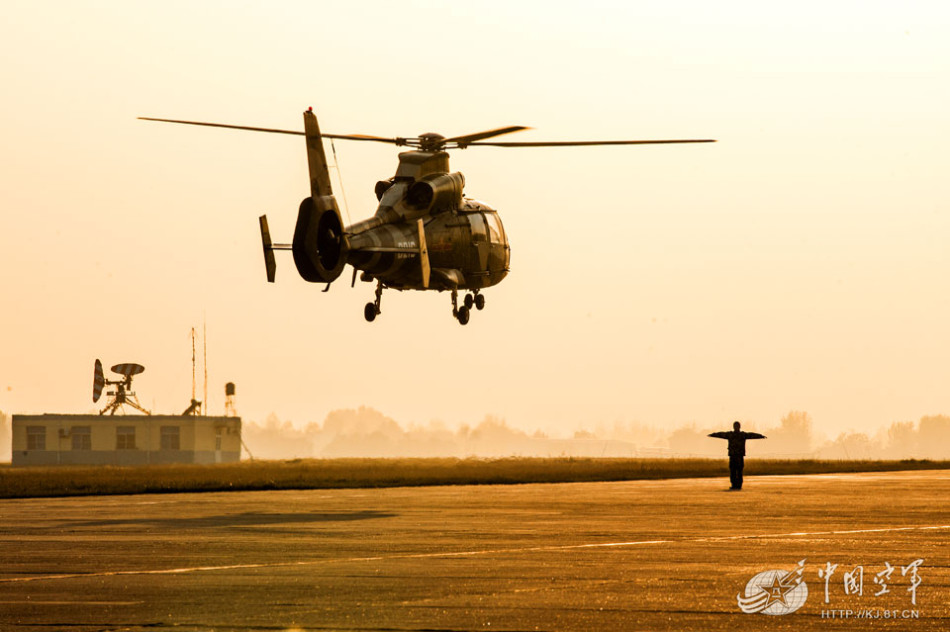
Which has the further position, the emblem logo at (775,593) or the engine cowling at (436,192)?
the engine cowling at (436,192)

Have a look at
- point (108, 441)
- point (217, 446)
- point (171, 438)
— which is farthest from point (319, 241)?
point (217, 446)

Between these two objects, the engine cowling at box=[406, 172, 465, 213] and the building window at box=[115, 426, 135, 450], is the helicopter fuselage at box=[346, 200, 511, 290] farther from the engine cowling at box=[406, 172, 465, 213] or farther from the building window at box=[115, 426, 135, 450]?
the building window at box=[115, 426, 135, 450]

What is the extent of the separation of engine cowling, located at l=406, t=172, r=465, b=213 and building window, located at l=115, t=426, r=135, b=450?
82.8 metres

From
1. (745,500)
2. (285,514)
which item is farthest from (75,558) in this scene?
(745,500)

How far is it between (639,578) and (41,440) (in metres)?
116

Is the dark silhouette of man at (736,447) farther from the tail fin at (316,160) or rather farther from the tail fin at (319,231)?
the tail fin at (316,160)

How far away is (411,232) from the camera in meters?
46.7

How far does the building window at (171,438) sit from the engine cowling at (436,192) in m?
82.4

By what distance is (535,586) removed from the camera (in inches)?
599

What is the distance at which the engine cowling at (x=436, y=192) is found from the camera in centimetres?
4728

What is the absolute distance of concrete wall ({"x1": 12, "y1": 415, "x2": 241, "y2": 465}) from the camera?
123m

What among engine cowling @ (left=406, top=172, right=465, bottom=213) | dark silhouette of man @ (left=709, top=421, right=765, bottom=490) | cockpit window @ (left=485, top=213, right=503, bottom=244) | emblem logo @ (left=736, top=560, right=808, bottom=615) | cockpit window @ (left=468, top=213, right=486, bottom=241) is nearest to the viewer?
emblem logo @ (left=736, top=560, right=808, bottom=615)

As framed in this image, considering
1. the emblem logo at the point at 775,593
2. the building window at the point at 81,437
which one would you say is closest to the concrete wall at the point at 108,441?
the building window at the point at 81,437

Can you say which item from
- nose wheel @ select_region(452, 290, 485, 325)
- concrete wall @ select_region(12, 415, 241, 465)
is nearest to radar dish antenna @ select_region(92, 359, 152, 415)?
concrete wall @ select_region(12, 415, 241, 465)
